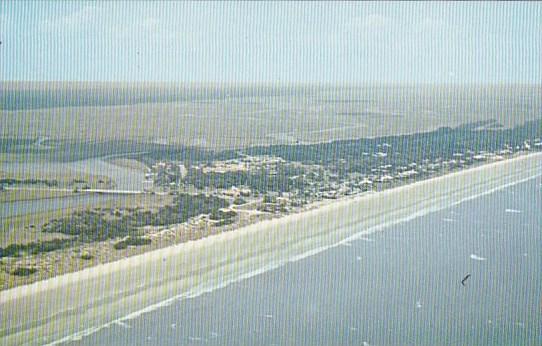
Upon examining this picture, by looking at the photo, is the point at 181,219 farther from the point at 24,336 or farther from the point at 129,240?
the point at 24,336

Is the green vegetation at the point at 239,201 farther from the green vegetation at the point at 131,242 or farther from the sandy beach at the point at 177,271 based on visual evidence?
the green vegetation at the point at 131,242

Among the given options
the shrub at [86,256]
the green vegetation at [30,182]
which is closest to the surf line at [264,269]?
the shrub at [86,256]

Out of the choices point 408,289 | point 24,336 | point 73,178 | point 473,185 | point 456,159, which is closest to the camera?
point 24,336

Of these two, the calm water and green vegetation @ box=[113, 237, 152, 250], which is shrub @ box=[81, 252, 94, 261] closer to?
green vegetation @ box=[113, 237, 152, 250]

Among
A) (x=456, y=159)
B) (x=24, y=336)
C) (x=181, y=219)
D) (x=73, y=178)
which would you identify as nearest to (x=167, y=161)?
(x=73, y=178)

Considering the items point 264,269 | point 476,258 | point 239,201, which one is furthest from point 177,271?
point 476,258

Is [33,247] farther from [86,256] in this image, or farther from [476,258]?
[476,258]

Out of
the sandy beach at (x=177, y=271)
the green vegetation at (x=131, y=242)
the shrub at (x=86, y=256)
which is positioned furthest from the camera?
the green vegetation at (x=131, y=242)
